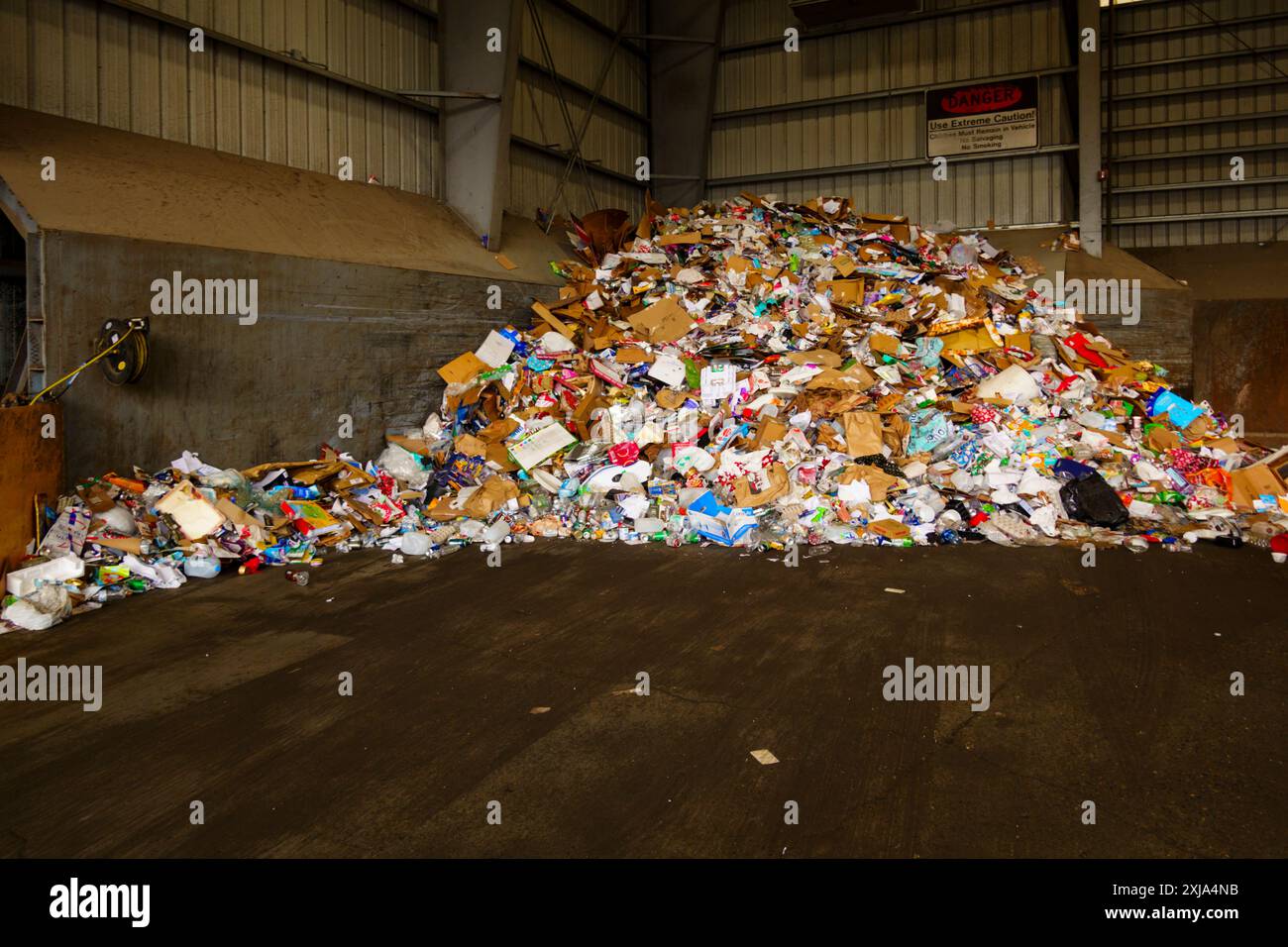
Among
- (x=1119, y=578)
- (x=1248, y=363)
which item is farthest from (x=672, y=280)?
(x=1248, y=363)

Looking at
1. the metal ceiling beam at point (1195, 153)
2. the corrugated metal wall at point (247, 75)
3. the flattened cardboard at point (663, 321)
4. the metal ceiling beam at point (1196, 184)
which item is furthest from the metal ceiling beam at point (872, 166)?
the flattened cardboard at point (663, 321)

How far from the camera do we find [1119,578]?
4.55 metres

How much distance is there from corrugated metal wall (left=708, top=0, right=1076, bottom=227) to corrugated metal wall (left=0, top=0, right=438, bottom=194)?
17.5 feet

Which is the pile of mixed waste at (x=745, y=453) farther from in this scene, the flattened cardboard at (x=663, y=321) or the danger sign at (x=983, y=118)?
the danger sign at (x=983, y=118)

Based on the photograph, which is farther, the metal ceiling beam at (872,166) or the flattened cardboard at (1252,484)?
the metal ceiling beam at (872,166)

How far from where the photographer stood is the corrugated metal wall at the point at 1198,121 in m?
10.3

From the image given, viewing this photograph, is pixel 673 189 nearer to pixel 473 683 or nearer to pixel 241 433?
pixel 241 433

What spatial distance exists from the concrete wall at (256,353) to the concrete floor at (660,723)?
55.2 inches

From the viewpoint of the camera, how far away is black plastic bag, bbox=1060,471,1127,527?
220 inches

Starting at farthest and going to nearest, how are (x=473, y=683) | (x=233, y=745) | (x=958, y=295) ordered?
(x=958, y=295) < (x=473, y=683) < (x=233, y=745)

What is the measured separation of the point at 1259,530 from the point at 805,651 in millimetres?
3785

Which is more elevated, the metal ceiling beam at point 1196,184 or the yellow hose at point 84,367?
the metal ceiling beam at point 1196,184

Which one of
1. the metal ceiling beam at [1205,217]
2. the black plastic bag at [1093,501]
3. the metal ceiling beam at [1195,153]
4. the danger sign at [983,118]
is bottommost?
the black plastic bag at [1093,501]

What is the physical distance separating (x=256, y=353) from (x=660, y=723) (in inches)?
177
